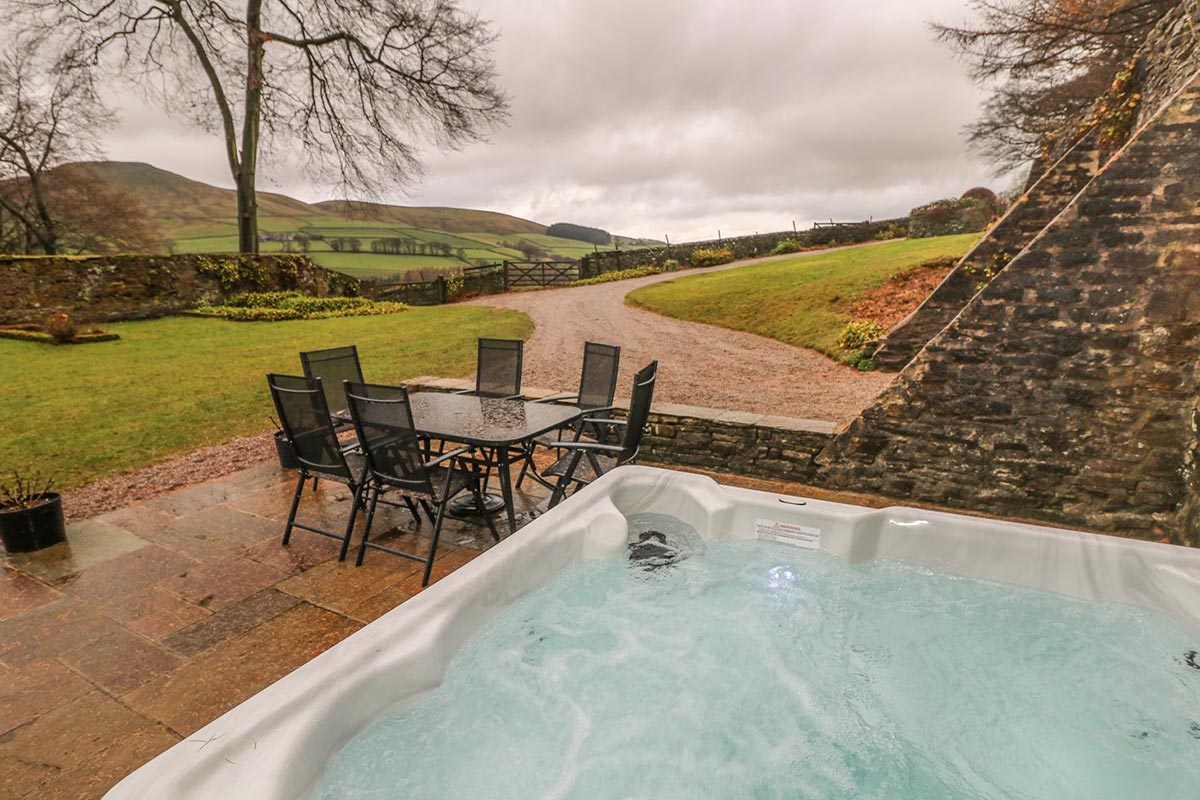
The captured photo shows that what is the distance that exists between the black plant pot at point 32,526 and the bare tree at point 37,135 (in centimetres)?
1669

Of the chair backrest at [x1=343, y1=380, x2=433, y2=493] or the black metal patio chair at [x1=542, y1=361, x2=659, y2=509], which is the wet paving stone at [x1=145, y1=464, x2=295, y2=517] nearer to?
the chair backrest at [x1=343, y1=380, x2=433, y2=493]

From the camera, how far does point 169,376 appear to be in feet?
25.9

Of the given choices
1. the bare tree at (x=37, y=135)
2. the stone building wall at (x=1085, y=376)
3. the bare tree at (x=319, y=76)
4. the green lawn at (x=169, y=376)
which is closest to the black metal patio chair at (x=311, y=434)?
the green lawn at (x=169, y=376)

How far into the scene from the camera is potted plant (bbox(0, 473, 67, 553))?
10.4 ft

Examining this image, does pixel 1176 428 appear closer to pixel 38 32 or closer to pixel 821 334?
pixel 821 334

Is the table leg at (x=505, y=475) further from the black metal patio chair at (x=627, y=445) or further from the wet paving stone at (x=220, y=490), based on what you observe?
the wet paving stone at (x=220, y=490)

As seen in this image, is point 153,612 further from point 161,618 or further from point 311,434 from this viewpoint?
point 311,434

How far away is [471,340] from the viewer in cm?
1047

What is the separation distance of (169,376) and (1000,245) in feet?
36.0

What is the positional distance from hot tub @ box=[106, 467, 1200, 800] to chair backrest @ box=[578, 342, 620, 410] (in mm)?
1046

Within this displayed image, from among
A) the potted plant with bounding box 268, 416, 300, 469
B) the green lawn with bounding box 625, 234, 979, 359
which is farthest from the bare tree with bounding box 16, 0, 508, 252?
the potted plant with bounding box 268, 416, 300, 469

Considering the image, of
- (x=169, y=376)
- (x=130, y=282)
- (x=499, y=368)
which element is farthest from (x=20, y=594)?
(x=130, y=282)

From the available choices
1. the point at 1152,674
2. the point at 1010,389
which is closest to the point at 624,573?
the point at 1152,674

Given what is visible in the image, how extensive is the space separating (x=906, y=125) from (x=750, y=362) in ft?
44.4
